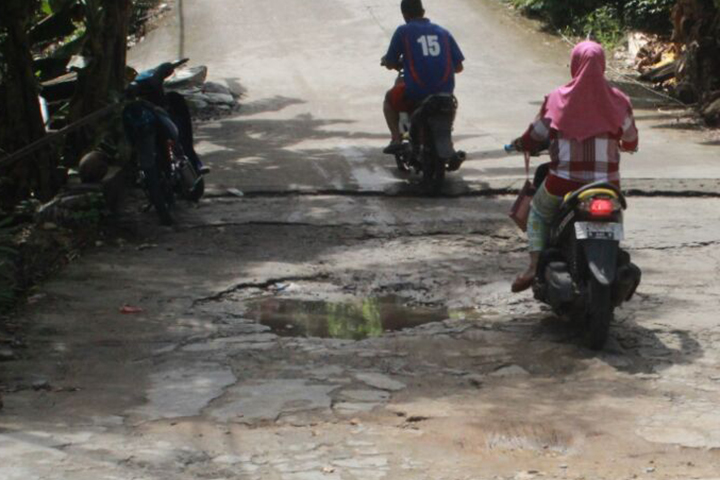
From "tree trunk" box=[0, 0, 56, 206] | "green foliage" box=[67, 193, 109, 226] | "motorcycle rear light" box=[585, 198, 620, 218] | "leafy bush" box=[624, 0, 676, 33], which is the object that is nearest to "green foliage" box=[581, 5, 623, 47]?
"leafy bush" box=[624, 0, 676, 33]

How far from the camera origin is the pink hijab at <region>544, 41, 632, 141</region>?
7477 mm

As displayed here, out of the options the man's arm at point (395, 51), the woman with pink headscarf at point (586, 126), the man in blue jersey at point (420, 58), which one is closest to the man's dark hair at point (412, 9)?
the man in blue jersey at point (420, 58)

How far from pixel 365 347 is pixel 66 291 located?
227cm

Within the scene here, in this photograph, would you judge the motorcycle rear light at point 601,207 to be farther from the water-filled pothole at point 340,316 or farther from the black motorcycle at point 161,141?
the black motorcycle at point 161,141

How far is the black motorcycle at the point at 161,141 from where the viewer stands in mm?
10491

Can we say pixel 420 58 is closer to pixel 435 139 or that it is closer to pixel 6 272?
pixel 435 139

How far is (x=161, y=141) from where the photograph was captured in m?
10.8

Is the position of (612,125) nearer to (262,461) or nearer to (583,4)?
(262,461)

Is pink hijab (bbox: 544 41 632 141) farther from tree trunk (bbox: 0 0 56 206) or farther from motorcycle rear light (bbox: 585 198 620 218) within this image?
tree trunk (bbox: 0 0 56 206)

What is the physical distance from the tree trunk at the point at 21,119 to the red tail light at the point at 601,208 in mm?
5504

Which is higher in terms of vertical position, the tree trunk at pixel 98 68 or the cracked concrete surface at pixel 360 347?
the tree trunk at pixel 98 68

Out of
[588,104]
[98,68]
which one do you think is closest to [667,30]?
[98,68]

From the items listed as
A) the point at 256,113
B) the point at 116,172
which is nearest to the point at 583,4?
the point at 256,113

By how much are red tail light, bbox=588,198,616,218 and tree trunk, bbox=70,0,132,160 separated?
6.12m
